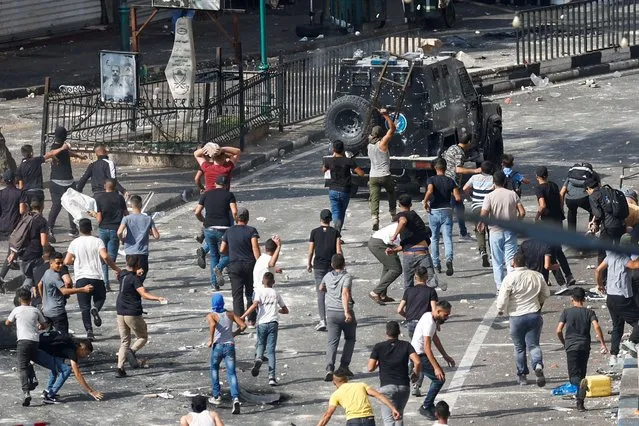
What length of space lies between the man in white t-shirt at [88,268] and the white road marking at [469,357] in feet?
12.8

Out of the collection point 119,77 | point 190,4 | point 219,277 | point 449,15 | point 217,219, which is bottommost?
point 219,277

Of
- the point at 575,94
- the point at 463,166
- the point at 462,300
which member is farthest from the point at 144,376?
the point at 575,94

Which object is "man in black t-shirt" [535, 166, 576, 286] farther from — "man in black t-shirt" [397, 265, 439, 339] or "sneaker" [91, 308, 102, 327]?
"sneaker" [91, 308, 102, 327]

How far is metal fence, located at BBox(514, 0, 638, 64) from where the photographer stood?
33.9 meters

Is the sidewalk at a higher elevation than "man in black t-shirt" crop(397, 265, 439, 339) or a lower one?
higher

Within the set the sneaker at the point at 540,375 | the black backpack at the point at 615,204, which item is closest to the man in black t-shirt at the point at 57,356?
the sneaker at the point at 540,375

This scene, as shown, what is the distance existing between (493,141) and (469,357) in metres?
9.21

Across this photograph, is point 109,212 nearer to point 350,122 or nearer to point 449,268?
point 449,268

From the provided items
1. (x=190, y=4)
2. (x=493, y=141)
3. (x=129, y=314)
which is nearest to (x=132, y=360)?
(x=129, y=314)

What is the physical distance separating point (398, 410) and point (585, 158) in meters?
13.9

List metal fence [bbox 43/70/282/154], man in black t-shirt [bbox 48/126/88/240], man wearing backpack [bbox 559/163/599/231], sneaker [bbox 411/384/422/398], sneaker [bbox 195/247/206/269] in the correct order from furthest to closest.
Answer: metal fence [bbox 43/70/282/154], man in black t-shirt [bbox 48/126/88/240], man wearing backpack [bbox 559/163/599/231], sneaker [bbox 195/247/206/269], sneaker [bbox 411/384/422/398]

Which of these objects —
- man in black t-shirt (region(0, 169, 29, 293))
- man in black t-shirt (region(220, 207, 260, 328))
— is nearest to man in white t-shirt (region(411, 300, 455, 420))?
man in black t-shirt (region(220, 207, 260, 328))

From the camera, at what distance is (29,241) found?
52.7 feet

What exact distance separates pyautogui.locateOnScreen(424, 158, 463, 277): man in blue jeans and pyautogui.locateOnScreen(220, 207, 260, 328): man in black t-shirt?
2962mm
